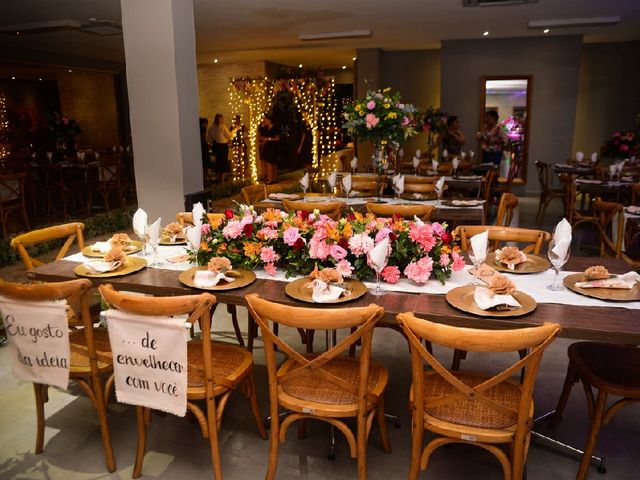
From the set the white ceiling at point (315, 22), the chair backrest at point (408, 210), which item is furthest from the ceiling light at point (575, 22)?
the chair backrest at point (408, 210)

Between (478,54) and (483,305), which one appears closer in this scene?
Answer: (483,305)

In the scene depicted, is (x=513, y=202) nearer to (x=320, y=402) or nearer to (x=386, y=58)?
(x=320, y=402)

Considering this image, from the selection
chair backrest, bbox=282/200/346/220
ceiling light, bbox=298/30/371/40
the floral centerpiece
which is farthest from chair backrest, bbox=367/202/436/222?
ceiling light, bbox=298/30/371/40

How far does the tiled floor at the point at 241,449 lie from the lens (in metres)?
2.41

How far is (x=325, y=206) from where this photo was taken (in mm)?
4121

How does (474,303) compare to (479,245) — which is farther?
(479,245)

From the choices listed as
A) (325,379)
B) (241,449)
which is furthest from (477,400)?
(241,449)

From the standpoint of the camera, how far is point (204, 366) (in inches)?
84.7

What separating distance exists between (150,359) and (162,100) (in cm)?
301

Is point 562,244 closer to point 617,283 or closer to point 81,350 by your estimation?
Result: point 617,283

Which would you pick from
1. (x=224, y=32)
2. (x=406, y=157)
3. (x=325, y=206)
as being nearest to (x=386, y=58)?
(x=406, y=157)

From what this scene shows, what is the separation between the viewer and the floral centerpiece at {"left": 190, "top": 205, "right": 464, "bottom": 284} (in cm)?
246

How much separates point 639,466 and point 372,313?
62.6 inches

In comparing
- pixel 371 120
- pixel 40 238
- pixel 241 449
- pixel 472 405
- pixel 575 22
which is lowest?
pixel 241 449
